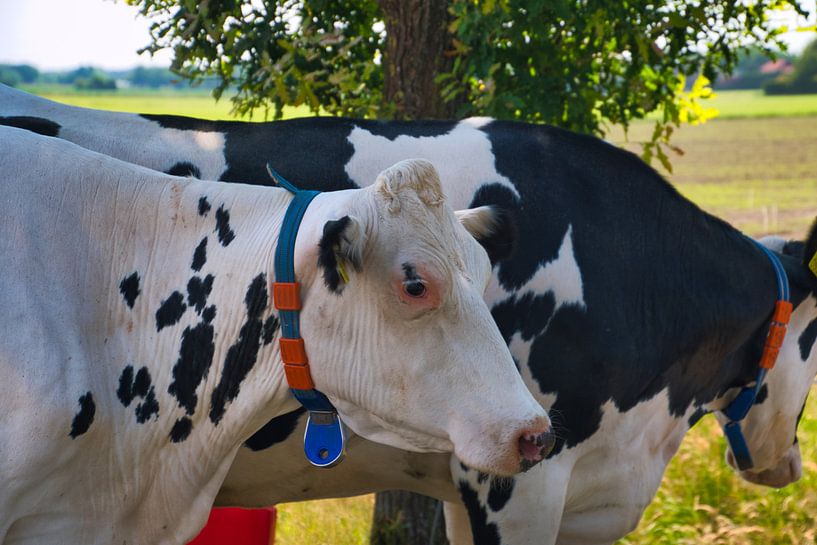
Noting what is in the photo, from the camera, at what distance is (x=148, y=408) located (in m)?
2.76

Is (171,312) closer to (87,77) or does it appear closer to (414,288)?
(414,288)

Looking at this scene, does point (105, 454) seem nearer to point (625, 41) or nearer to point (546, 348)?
point (546, 348)

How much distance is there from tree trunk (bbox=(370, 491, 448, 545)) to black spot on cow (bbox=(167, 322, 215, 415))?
8.35ft

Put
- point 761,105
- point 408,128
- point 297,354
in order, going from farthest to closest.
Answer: point 761,105 < point 408,128 < point 297,354

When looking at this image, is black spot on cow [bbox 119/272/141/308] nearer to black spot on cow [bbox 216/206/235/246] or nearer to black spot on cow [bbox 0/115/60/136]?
black spot on cow [bbox 216/206/235/246]

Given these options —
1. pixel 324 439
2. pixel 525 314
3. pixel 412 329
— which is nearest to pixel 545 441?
pixel 412 329

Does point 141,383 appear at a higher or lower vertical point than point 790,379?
higher

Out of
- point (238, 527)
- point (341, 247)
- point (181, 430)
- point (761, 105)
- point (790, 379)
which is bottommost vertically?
point (761, 105)

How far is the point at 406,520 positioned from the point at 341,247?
3017 mm

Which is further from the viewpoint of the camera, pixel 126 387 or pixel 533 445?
pixel 126 387

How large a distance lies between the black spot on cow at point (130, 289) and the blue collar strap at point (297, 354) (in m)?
0.44

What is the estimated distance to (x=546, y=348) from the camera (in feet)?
11.2

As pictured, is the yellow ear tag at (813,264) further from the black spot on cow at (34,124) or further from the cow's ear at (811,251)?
the black spot on cow at (34,124)

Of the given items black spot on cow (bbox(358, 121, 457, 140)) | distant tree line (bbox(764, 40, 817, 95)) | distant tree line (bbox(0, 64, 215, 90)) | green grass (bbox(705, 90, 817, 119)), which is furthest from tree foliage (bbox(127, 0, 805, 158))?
distant tree line (bbox(764, 40, 817, 95))
